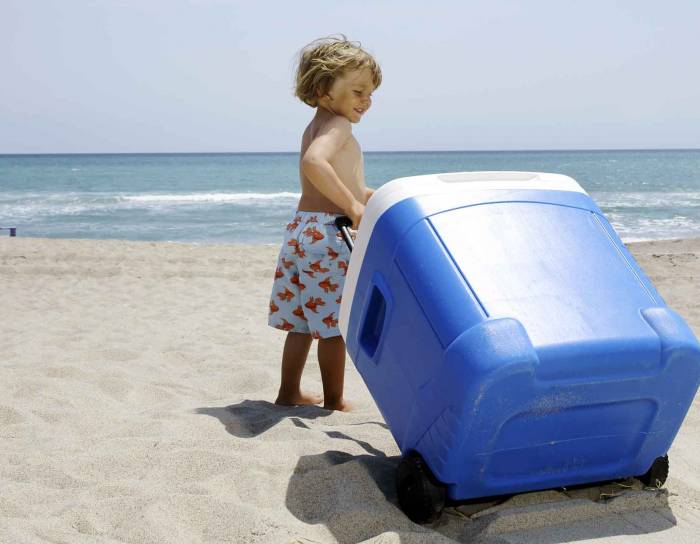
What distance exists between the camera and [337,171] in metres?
2.63

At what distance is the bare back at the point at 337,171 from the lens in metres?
2.64

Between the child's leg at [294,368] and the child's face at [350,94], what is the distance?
82 cm

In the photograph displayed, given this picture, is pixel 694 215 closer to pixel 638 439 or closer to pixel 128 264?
pixel 128 264

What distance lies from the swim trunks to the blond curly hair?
17.0 inches

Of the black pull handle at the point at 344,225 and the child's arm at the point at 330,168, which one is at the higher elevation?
the child's arm at the point at 330,168

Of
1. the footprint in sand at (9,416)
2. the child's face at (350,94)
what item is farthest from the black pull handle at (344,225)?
the footprint in sand at (9,416)

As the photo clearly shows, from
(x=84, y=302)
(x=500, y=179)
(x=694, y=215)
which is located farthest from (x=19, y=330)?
(x=694, y=215)

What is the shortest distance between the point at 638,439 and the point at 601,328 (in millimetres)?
392

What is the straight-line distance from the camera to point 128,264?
7316 millimetres

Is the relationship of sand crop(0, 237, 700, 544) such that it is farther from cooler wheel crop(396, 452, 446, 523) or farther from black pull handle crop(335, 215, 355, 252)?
black pull handle crop(335, 215, 355, 252)

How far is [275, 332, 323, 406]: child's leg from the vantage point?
2875mm

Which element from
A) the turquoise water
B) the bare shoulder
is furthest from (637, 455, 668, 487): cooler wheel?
the turquoise water

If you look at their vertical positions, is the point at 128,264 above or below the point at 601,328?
below

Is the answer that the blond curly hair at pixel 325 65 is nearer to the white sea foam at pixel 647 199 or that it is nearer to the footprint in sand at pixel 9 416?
the footprint in sand at pixel 9 416
